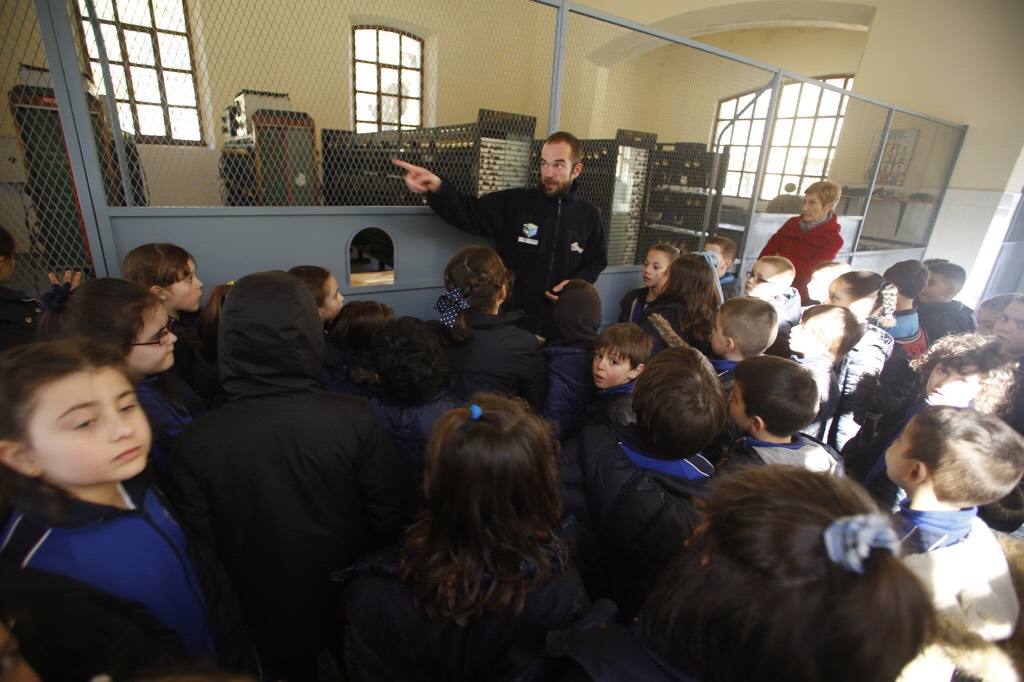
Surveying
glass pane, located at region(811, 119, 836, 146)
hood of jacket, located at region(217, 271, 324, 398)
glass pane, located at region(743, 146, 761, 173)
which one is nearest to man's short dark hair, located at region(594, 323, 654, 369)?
hood of jacket, located at region(217, 271, 324, 398)

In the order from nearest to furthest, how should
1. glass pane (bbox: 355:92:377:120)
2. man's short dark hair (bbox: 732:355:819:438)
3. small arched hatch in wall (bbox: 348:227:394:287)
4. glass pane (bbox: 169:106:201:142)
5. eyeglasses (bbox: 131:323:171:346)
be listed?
eyeglasses (bbox: 131:323:171:346) → man's short dark hair (bbox: 732:355:819:438) → small arched hatch in wall (bbox: 348:227:394:287) → glass pane (bbox: 169:106:201:142) → glass pane (bbox: 355:92:377:120)

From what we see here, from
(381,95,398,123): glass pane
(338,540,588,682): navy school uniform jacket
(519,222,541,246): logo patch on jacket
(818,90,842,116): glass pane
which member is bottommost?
(338,540,588,682): navy school uniform jacket

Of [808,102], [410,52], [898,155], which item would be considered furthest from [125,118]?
[808,102]

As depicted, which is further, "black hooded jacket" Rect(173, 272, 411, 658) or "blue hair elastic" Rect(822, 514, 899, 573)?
"black hooded jacket" Rect(173, 272, 411, 658)

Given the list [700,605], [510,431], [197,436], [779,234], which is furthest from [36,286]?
[779,234]

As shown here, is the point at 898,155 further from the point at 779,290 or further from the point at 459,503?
the point at 459,503

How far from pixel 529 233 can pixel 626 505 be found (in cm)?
170

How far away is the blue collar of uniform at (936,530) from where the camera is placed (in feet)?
3.93

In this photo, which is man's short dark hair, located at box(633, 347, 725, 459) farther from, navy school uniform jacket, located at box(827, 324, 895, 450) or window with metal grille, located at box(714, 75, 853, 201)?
window with metal grille, located at box(714, 75, 853, 201)

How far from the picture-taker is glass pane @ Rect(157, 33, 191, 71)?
5031mm

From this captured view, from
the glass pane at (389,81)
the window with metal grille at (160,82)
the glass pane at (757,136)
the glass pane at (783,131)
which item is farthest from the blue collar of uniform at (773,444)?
the glass pane at (783,131)

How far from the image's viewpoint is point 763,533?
0.64 metres

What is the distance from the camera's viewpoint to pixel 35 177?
5.92 ft

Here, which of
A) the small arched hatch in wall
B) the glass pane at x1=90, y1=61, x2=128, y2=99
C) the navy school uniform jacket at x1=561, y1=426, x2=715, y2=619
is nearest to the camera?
the navy school uniform jacket at x1=561, y1=426, x2=715, y2=619
